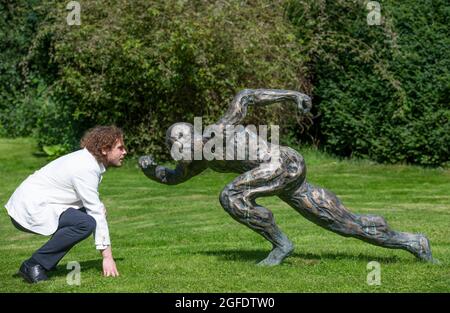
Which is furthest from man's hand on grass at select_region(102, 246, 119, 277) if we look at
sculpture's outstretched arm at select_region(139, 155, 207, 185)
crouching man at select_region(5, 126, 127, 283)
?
sculpture's outstretched arm at select_region(139, 155, 207, 185)

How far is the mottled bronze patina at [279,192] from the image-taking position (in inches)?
267

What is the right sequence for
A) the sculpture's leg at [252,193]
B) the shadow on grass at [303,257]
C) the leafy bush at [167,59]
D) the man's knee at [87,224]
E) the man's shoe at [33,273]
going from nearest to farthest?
the man's knee at [87,224]
the man's shoe at [33,273]
the sculpture's leg at [252,193]
the shadow on grass at [303,257]
the leafy bush at [167,59]

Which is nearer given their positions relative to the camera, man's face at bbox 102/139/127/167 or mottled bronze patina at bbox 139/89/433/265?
man's face at bbox 102/139/127/167

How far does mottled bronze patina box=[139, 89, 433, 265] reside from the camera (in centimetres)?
679

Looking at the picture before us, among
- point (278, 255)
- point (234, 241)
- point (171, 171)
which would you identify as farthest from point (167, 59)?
point (278, 255)

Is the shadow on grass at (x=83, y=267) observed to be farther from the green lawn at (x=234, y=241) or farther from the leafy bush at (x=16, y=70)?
the leafy bush at (x=16, y=70)

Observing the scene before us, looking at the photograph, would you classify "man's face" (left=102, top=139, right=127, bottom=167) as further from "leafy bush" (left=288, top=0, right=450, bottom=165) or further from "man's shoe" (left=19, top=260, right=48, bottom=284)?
"leafy bush" (left=288, top=0, right=450, bottom=165)

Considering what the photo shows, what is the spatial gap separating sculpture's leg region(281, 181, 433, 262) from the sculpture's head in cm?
82

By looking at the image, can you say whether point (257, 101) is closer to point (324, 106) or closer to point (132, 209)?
point (132, 209)

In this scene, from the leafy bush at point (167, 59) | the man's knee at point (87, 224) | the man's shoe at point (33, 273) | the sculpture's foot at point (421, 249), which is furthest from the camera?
the leafy bush at point (167, 59)

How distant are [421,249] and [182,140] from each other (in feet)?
6.75

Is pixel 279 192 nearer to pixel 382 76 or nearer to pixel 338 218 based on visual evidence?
pixel 338 218

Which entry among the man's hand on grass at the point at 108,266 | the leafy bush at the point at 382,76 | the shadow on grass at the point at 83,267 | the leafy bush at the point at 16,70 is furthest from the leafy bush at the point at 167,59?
the man's hand on grass at the point at 108,266

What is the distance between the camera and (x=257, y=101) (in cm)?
692
